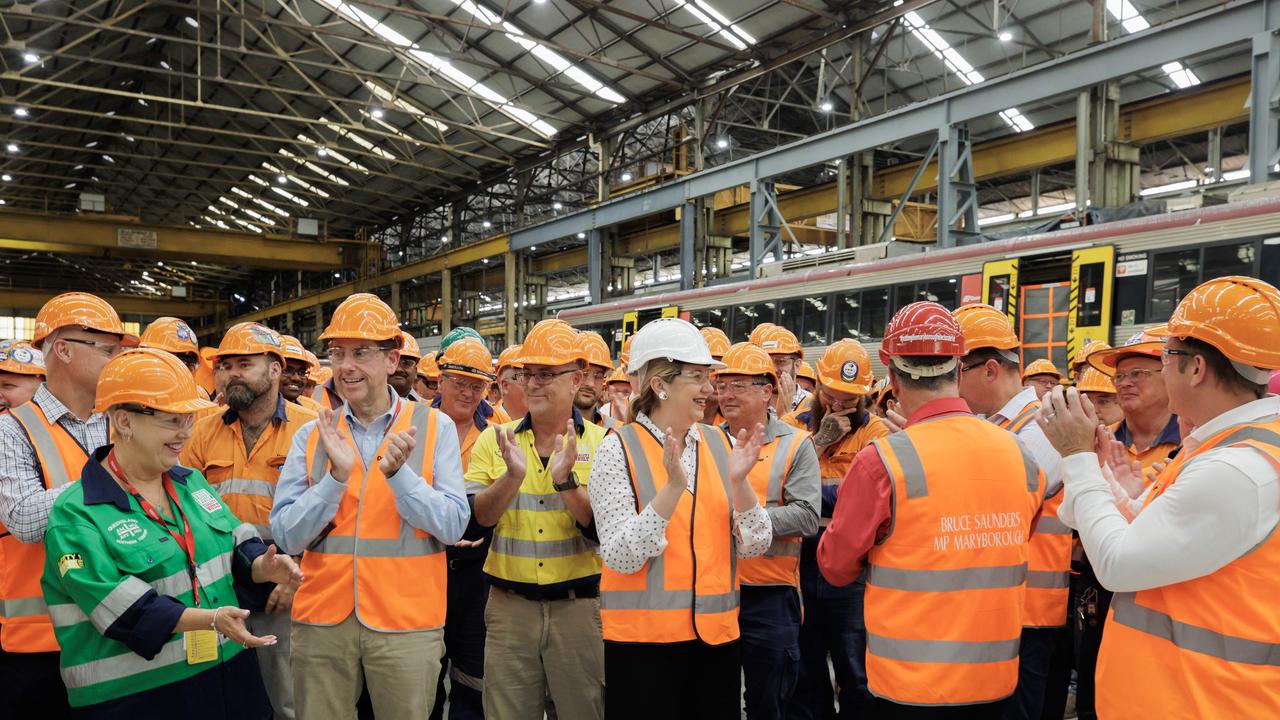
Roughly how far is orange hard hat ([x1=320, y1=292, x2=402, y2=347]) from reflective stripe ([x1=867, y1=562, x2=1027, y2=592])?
81.5 inches

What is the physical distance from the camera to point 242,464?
392cm

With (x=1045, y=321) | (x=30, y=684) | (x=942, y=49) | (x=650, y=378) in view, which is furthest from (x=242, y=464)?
(x=942, y=49)

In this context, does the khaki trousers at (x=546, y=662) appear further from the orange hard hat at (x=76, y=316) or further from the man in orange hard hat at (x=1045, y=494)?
the orange hard hat at (x=76, y=316)

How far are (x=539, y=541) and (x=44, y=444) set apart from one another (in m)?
1.91

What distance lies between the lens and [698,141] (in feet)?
62.8

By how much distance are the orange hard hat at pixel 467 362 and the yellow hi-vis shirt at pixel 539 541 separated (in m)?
1.75

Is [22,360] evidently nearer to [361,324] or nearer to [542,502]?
[361,324]

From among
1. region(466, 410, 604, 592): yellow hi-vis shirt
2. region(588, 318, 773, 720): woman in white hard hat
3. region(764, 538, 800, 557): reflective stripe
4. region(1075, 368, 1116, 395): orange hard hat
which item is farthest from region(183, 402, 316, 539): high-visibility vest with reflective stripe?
region(1075, 368, 1116, 395): orange hard hat

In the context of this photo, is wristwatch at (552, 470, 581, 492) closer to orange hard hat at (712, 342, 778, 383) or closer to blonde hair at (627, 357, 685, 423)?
blonde hair at (627, 357, 685, 423)

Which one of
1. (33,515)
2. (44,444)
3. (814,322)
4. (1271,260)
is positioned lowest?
(33,515)

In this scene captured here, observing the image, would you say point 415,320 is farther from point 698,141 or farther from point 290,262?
point 698,141

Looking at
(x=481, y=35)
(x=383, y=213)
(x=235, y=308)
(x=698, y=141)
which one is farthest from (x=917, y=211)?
(x=235, y=308)

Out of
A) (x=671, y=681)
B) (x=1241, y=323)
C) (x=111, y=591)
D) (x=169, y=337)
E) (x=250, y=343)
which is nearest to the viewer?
(x=1241, y=323)

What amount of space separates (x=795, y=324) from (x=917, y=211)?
724cm
